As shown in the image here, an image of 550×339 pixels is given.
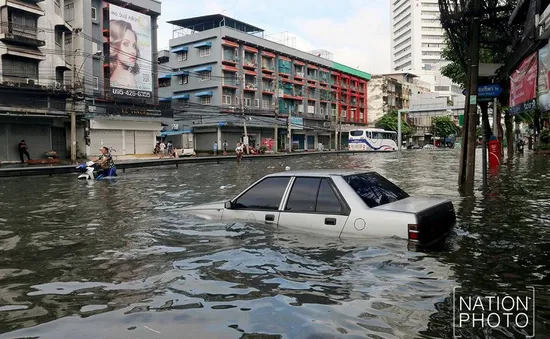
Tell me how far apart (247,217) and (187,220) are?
1.73 metres

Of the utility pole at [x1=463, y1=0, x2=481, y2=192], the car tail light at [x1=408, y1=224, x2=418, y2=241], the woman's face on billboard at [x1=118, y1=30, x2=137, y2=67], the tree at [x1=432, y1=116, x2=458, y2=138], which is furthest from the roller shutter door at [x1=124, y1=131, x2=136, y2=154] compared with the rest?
the tree at [x1=432, y1=116, x2=458, y2=138]

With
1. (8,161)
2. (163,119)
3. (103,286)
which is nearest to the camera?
(103,286)

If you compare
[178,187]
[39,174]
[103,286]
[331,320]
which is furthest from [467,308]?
[39,174]

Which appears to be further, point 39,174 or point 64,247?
point 39,174

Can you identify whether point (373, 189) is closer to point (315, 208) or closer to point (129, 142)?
point (315, 208)

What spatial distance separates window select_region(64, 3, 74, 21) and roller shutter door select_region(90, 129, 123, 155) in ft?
35.4

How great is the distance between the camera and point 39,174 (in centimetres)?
2538

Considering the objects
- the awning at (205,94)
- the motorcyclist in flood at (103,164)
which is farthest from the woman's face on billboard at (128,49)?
the motorcyclist in flood at (103,164)

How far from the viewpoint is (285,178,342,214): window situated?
21.3ft

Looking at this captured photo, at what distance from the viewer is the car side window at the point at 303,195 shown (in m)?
6.71

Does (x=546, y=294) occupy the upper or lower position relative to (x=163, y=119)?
lower

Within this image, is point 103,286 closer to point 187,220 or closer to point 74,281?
point 74,281

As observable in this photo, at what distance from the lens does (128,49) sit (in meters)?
46.3

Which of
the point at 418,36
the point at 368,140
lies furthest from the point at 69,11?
the point at 418,36
